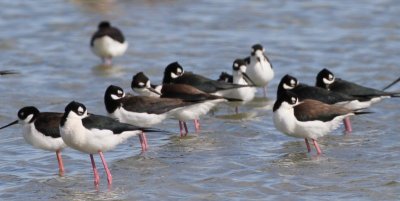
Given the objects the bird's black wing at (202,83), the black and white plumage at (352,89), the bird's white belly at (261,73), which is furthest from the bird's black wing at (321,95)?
the bird's white belly at (261,73)

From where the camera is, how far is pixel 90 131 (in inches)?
471

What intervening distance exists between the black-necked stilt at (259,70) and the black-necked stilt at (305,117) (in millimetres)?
3776

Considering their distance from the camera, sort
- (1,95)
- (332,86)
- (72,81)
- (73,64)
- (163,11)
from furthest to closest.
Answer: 1. (163,11)
2. (73,64)
3. (72,81)
4. (1,95)
5. (332,86)

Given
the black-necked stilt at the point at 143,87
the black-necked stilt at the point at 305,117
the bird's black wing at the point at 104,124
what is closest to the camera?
the bird's black wing at the point at 104,124

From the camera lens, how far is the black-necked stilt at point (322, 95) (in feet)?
47.8

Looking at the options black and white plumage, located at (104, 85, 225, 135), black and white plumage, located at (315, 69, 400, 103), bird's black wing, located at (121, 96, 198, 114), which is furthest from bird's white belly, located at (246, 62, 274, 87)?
bird's black wing, located at (121, 96, 198, 114)

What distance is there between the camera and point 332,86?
1523 centimetres

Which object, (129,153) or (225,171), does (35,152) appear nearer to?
(129,153)

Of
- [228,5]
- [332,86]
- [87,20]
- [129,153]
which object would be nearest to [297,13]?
[228,5]

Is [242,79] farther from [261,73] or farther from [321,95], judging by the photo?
[321,95]

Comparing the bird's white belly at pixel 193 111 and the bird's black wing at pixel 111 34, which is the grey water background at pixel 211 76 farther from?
the bird's black wing at pixel 111 34

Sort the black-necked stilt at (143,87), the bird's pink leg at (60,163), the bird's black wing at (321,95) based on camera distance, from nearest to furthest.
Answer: the bird's pink leg at (60,163) → the bird's black wing at (321,95) → the black-necked stilt at (143,87)

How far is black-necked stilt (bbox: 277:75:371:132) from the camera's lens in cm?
1458

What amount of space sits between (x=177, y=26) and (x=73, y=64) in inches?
148
